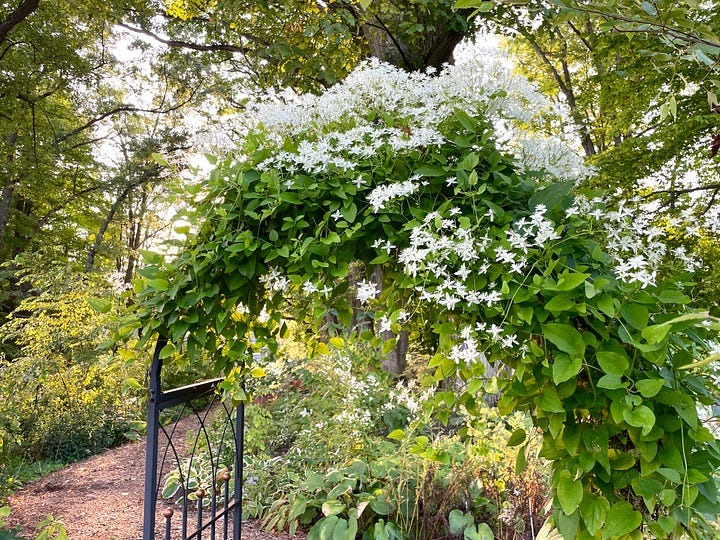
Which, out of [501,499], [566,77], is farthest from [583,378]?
[566,77]

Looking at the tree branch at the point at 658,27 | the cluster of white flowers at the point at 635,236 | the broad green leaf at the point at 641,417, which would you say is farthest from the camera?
the cluster of white flowers at the point at 635,236

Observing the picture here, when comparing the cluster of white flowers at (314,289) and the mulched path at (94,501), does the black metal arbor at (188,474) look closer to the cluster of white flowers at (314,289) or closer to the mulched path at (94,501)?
the mulched path at (94,501)

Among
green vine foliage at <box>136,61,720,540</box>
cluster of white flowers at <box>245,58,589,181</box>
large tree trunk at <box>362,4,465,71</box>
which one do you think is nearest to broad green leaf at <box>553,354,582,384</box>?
green vine foliage at <box>136,61,720,540</box>

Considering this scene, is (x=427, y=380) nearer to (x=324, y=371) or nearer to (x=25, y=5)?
(x=324, y=371)

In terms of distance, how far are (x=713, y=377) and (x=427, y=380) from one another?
646 millimetres

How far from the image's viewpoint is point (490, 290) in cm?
108

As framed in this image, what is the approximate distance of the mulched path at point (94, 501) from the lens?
3.17 metres

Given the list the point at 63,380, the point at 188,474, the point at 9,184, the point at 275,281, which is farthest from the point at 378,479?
the point at 9,184

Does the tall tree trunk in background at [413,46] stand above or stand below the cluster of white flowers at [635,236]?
above

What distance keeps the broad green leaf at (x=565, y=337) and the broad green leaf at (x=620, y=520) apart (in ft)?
1.11

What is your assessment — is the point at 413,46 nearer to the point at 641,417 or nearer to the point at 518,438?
the point at 518,438

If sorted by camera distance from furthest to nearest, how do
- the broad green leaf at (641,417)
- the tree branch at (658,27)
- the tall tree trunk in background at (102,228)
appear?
the tall tree trunk in background at (102,228) < the broad green leaf at (641,417) < the tree branch at (658,27)

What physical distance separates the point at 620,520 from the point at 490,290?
1.73 ft

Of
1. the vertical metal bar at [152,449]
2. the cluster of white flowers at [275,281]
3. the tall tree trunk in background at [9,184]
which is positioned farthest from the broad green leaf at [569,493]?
Answer: the tall tree trunk in background at [9,184]
